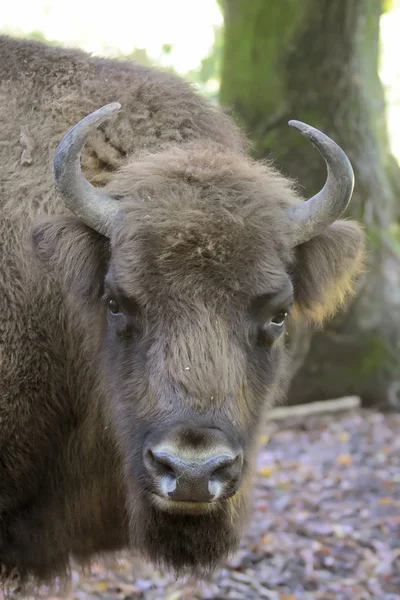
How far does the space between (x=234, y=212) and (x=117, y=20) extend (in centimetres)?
1762

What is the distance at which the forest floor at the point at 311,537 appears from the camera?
5926 mm

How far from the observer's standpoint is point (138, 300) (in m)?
3.68

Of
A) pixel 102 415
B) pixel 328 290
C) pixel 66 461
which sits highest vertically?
pixel 328 290

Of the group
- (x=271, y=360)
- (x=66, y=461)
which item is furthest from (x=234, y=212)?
(x=66, y=461)

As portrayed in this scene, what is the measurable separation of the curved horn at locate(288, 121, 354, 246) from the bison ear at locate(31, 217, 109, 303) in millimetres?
1073

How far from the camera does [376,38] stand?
1015cm

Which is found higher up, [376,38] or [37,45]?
[376,38]

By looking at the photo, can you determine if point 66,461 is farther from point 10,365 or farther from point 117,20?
point 117,20

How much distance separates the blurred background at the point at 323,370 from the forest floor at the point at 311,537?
16 mm

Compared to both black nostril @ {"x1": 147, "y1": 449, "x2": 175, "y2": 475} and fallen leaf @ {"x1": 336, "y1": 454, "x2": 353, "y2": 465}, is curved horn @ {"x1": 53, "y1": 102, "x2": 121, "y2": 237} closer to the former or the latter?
black nostril @ {"x1": 147, "y1": 449, "x2": 175, "y2": 475}

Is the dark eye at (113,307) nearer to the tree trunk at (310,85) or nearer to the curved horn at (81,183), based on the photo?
the curved horn at (81,183)

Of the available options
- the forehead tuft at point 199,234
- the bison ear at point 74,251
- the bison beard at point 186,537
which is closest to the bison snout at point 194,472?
the bison beard at point 186,537

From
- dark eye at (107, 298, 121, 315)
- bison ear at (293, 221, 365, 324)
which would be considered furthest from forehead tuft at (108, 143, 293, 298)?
bison ear at (293, 221, 365, 324)

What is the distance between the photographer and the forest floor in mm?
5926
